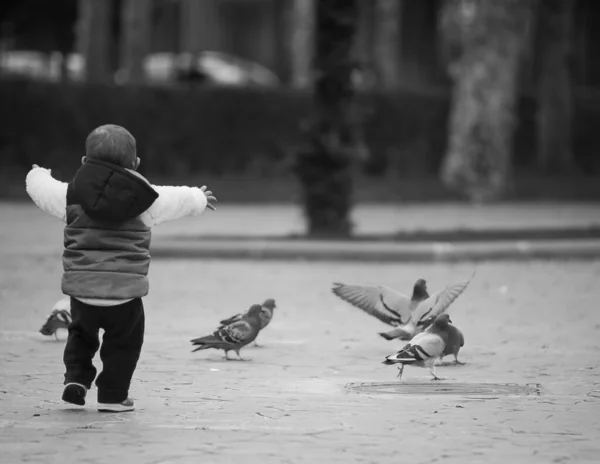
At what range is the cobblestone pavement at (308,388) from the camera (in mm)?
6227

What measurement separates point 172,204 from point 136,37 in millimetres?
27829

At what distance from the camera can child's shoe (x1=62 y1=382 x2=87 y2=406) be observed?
22.9 ft

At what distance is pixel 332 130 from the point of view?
1848 centimetres

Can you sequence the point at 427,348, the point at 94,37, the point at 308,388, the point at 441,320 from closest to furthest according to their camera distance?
1. the point at 427,348
2. the point at 308,388
3. the point at 441,320
4. the point at 94,37

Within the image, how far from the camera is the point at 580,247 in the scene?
55.6 ft

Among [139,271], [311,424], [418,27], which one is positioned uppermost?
[418,27]

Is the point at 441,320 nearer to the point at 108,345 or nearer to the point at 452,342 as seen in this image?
the point at 452,342

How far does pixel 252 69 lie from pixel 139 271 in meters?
37.5

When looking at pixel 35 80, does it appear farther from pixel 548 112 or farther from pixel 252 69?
pixel 252 69

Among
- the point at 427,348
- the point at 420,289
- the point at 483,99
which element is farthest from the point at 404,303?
the point at 483,99

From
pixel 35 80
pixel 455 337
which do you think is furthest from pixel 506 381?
pixel 35 80

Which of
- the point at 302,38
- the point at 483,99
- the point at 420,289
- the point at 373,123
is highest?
the point at 302,38

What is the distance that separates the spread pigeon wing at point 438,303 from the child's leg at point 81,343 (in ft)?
8.44

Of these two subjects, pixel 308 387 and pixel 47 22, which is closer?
pixel 308 387
